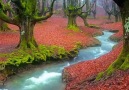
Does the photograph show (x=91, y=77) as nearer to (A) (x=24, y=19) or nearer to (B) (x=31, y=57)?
(B) (x=31, y=57)

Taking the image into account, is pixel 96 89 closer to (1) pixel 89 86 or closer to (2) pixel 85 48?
(1) pixel 89 86

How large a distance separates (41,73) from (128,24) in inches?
297

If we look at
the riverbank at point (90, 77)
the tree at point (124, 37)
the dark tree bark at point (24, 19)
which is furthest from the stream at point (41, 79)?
the tree at point (124, 37)

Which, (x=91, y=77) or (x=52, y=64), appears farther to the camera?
(x=52, y=64)

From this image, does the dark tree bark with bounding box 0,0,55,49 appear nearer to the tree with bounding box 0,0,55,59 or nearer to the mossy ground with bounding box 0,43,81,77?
the tree with bounding box 0,0,55,59

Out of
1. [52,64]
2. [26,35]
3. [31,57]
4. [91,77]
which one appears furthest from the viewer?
[52,64]

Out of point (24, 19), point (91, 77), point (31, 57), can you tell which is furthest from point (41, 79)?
point (24, 19)

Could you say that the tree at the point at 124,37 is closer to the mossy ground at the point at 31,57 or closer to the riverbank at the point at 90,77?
the riverbank at the point at 90,77

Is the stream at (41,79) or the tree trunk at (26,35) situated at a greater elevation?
the tree trunk at (26,35)

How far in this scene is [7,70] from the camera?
1537cm

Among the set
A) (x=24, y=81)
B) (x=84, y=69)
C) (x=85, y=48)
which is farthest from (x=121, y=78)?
(x=85, y=48)

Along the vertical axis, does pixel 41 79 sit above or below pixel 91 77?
below

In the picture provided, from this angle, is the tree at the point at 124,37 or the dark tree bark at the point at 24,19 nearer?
the tree at the point at 124,37

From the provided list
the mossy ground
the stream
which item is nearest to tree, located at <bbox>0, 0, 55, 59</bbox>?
the mossy ground
